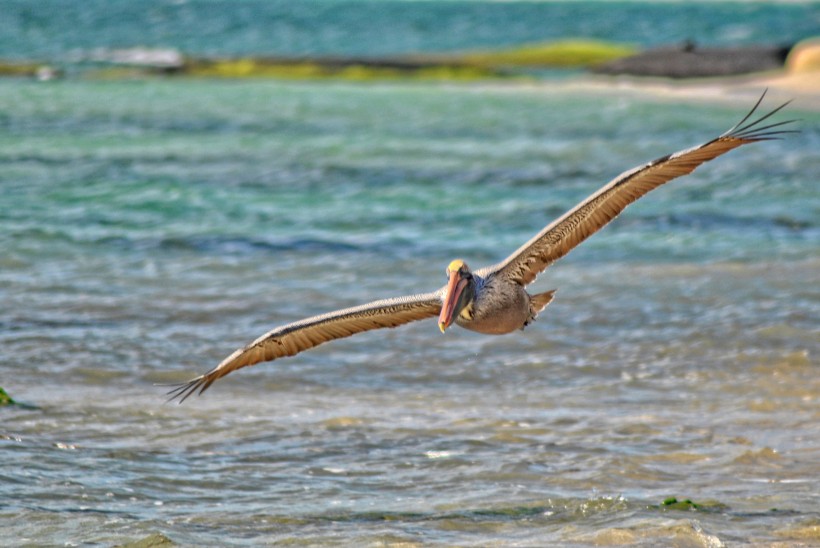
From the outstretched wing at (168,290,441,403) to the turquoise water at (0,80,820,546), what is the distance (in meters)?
0.78

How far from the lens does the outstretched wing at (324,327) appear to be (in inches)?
295

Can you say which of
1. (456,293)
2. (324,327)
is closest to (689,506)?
(456,293)

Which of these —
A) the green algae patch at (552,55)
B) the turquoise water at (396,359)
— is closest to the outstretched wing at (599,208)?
the turquoise water at (396,359)

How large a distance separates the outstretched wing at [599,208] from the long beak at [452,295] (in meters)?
0.31

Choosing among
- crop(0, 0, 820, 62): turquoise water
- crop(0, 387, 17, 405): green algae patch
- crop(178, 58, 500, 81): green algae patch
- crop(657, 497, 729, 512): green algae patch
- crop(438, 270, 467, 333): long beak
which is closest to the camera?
crop(657, 497, 729, 512): green algae patch

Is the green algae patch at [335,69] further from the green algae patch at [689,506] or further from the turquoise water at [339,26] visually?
the green algae patch at [689,506]

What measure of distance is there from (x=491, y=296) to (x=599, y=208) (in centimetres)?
81

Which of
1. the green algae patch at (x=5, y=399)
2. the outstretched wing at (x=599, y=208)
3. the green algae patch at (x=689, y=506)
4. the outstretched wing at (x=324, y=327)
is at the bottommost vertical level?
the green algae patch at (x=689, y=506)

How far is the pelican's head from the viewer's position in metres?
7.40

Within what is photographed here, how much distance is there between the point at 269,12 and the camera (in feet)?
213

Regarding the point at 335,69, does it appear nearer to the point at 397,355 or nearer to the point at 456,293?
the point at 397,355

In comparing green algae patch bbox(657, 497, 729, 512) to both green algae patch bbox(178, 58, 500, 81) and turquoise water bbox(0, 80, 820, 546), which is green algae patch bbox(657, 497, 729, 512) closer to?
turquoise water bbox(0, 80, 820, 546)

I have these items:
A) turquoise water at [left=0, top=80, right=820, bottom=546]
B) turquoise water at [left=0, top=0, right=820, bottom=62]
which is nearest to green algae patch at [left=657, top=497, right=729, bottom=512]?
turquoise water at [left=0, top=80, right=820, bottom=546]

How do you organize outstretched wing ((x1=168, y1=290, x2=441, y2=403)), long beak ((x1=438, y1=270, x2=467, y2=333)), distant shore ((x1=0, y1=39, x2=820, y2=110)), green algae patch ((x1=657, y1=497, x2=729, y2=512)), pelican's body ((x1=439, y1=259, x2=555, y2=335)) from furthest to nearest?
distant shore ((x1=0, y1=39, x2=820, y2=110)), pelican's body ((x1=439, y1=259, x2=555, y2=335)), outstretched wing ((x1=168, y1=290, x2=441, y2=403)), long beak ((x1=438, y1=270, x2=467, y2=333)), green algae patch ((x1=657, y1=497, x2=729, y2=512))
